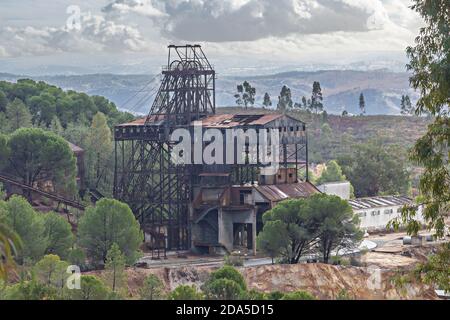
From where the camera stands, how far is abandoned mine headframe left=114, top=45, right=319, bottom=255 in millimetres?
76750

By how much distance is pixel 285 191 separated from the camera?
258 ft

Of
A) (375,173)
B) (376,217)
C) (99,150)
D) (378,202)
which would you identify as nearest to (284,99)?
(375,173)

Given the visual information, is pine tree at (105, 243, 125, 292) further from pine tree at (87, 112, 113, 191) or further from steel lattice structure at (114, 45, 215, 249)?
pine tree at (87, 112, 113, 191)

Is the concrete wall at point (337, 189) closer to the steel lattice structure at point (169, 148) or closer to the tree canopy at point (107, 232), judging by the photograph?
the steel lattice structure at point (169, 148)

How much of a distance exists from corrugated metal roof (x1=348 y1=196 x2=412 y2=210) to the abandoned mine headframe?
13.5 m

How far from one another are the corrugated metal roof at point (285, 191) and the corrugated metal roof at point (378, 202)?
12958mm

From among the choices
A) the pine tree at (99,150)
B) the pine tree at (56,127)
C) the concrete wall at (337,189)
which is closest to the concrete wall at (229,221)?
the concrete wall at (337,189)

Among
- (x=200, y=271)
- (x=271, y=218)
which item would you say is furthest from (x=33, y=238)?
(x=271, y=218)

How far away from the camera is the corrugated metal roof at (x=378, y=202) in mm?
94338

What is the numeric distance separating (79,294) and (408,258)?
116 ft

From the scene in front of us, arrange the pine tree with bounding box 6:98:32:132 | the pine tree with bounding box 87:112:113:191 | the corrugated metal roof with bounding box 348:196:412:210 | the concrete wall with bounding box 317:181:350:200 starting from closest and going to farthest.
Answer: the corrugated metal roof with bounding box 348:196:412:210, the concrete wall with bounding box 317:181:350:200, the pine tree with bounding box 87:112:113:191, the pine tree with bounding box 6:98:32:132

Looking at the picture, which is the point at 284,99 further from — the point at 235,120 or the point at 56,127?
the point at 235,120

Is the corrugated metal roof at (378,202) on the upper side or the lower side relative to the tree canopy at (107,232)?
lower

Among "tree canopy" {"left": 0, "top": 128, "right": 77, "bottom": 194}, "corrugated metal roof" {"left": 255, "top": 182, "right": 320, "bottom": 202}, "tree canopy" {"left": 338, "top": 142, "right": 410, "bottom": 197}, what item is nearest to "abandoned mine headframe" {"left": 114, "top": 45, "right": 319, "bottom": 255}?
"corrugated metal roof" {"left": 255, "top": 182, "right": 320, "bottom": 202}
